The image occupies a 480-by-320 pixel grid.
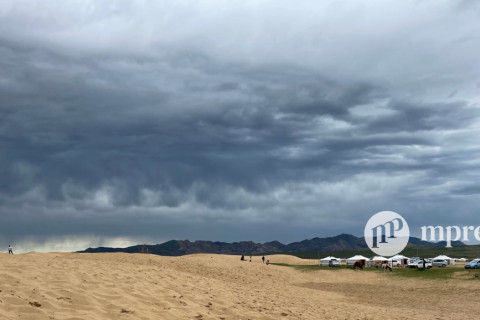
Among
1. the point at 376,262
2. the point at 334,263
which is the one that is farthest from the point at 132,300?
the point at 376,262

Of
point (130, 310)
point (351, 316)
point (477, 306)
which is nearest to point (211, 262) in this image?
point (477, 306)

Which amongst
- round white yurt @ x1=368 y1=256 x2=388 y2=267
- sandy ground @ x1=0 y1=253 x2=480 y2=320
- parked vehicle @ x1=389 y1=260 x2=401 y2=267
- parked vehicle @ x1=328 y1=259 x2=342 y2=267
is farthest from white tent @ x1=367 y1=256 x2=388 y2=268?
sandy ground @ x1=0 y1=253 x2=480 y2=320

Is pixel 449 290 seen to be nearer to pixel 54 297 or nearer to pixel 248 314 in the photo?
pixel 248 314

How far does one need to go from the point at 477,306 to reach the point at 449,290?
42.3 feet

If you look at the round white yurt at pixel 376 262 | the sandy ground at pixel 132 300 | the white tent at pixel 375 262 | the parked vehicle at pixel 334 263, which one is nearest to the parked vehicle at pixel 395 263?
the round white yurt at pixel 376 262

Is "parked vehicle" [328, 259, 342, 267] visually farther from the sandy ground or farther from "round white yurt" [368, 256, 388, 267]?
the sandy ground

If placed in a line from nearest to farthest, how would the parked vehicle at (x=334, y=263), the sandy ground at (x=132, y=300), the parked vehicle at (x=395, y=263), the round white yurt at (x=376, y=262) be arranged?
the sandy ground at (x=132, y=300)
the round white yurt at (x=376, y=262)
the parked vehicle at (x=334, y=263)
the parked vehicle at (x=395, y=263)

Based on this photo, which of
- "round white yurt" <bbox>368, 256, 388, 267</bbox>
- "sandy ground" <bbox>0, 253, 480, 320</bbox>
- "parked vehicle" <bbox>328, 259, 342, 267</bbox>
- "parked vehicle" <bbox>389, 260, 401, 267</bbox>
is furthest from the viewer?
"parked vehicle" <bbox>389, 260, 401, 267</bbox>

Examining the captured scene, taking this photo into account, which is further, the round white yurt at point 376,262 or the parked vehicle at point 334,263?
the parked vehicle at point 334,263

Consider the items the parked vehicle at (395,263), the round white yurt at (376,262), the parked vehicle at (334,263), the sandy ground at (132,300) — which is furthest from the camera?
the parked vehicle at (395,263)

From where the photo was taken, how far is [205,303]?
17.3 metres

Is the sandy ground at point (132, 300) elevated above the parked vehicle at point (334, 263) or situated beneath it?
elevated above

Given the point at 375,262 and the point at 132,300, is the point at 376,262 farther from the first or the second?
the point at 132,300

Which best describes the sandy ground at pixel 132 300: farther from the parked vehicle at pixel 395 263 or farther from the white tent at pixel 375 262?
the parked vehicle at pixel 395 263
